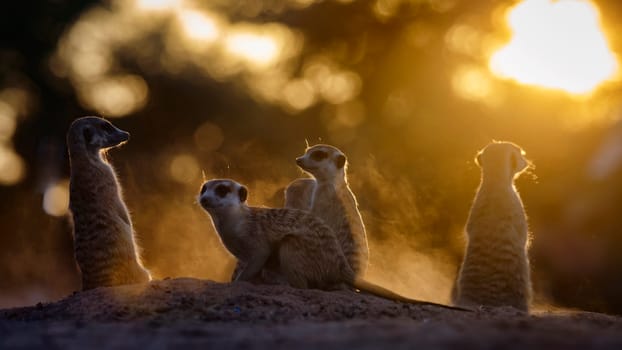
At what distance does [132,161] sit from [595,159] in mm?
5951

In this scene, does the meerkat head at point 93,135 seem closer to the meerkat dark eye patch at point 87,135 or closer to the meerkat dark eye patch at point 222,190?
the meerkat dark eye patch at point 87,135

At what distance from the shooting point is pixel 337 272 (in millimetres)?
4930

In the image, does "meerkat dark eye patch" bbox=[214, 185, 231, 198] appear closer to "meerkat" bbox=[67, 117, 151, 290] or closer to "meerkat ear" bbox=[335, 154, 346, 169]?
"meerkat" bbox=[67, 117, 151, 290]

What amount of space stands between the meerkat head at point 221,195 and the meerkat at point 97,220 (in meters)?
0.65

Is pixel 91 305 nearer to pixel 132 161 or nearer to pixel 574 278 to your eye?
pixel 132 161

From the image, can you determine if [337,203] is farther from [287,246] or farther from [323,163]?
[287,246]

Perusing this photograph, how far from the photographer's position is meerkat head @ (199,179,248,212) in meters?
5.09

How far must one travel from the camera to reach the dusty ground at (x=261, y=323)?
2434 mm

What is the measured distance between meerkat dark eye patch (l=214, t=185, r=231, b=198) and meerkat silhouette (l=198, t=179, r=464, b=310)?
0.20 ft

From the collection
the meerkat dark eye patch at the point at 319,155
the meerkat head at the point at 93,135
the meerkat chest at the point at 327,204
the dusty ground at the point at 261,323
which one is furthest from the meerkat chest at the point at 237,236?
the meerkat dark eye patch at the point at 319,155

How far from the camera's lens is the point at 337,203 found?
6066mm

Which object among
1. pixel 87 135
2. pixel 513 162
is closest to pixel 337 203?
pixel 513 162

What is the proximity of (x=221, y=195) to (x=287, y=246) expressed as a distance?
657 mm

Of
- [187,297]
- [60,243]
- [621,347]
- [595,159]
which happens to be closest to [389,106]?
[595,159]
